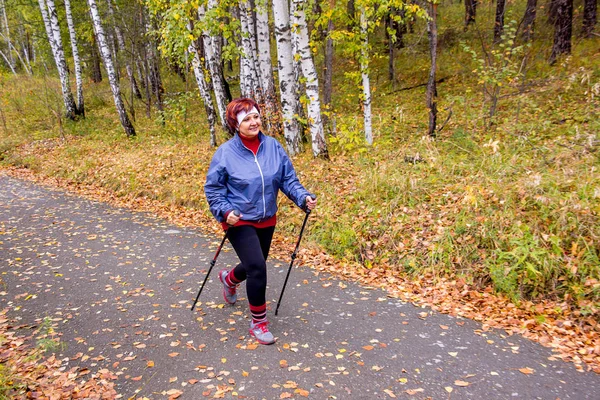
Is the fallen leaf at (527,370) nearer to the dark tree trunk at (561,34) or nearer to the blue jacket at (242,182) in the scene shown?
the blue jacket at (242,182)

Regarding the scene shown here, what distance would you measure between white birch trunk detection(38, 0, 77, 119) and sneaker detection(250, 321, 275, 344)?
56.6ft

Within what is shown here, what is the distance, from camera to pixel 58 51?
A: 1709 centimetres

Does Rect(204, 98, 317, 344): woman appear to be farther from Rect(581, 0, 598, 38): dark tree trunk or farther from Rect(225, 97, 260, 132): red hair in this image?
Rect(581, 0, 598, 38): dark tree trunk

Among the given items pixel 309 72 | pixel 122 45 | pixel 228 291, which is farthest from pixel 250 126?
pixel 122 45

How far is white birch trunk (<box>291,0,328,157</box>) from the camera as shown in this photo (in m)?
8.46

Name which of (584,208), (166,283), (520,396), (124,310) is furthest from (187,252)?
(584,208)

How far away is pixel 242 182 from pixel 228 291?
64.4 inches

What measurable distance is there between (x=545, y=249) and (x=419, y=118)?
8.06m

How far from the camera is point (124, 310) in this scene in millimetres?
5004

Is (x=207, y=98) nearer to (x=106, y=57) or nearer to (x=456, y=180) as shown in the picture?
(x=106, y=57)

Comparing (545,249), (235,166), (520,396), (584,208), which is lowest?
(520,396)

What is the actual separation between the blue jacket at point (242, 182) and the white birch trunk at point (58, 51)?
1659 centimetres

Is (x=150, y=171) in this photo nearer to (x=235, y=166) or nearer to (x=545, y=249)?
(x=235, y=166)

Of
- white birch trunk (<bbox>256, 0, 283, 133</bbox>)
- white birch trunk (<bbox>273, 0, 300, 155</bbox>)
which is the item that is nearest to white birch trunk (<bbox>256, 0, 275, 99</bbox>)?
white birch trunk (<bbox>256, 0, 283, 133</bbox>)
